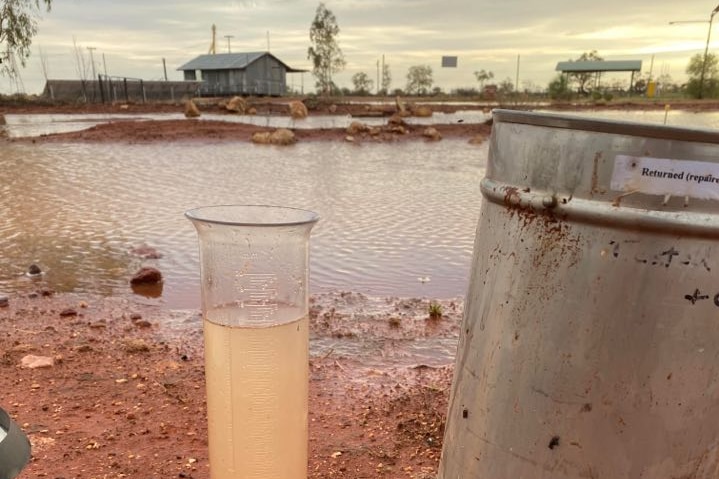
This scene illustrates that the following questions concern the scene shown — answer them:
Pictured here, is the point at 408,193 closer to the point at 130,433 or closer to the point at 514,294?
the point at 130,433

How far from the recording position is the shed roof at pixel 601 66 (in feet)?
186

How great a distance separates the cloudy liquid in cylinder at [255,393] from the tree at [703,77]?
52852 millimetres

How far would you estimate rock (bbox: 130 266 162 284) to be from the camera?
17.7ft

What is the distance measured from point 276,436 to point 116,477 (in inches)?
38.5

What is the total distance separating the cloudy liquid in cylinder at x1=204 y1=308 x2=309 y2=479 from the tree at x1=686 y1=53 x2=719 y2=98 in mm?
52852

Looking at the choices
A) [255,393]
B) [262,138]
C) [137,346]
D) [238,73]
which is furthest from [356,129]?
[238,73]

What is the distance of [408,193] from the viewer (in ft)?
33.8

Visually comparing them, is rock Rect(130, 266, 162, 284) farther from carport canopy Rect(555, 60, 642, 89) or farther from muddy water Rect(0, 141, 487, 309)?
carport canopy Rect(555, 60, 642, 89)

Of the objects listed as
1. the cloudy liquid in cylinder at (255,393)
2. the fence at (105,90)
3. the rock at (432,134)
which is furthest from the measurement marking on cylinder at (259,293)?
the fence at (105,90)

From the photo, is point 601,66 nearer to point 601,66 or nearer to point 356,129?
point 601,66

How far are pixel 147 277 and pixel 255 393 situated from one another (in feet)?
12.5

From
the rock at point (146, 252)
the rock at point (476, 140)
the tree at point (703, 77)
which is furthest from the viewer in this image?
the tree at point (703, 77)

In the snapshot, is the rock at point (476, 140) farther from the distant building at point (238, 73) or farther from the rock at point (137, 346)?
the distant building at point (238, 73)

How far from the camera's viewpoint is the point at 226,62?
171 ft
